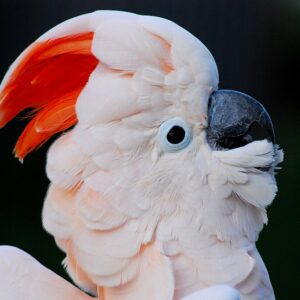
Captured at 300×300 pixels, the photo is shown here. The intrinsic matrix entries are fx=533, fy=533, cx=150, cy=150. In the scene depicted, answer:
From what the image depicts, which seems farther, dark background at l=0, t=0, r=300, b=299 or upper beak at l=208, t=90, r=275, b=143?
dark background at l=0, t=0, r=300, b=299

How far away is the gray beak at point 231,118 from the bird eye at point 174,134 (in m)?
0.05

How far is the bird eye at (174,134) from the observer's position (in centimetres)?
111

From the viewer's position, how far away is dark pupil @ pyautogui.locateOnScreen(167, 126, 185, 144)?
1.11 metres

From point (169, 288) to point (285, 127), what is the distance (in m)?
2.03

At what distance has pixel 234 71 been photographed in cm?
285

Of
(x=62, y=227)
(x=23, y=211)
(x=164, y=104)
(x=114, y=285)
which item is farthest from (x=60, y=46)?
(x=23, y=211)

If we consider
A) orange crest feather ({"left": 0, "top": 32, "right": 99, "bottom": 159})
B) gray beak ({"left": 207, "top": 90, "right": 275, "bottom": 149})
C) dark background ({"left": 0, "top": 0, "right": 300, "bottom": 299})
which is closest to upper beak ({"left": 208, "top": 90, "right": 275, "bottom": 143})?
gray beak ({"left": 207, "top": 90, "right": 275, "bottom": 149})

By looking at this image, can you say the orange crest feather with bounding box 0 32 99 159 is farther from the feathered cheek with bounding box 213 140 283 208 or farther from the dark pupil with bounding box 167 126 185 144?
the feathered cheek with bounding box 213 140 283 208

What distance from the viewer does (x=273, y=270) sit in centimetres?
293

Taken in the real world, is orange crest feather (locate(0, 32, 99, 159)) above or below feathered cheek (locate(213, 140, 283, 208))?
above

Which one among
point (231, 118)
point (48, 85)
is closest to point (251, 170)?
point (231, 118)

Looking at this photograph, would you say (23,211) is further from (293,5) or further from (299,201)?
(293,5)

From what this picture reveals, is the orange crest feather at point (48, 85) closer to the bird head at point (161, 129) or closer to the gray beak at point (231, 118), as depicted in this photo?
the bird head at point (161, 129)

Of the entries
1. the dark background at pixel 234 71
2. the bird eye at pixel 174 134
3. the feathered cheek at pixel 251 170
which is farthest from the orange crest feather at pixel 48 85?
the dark background at pixel 234 71
